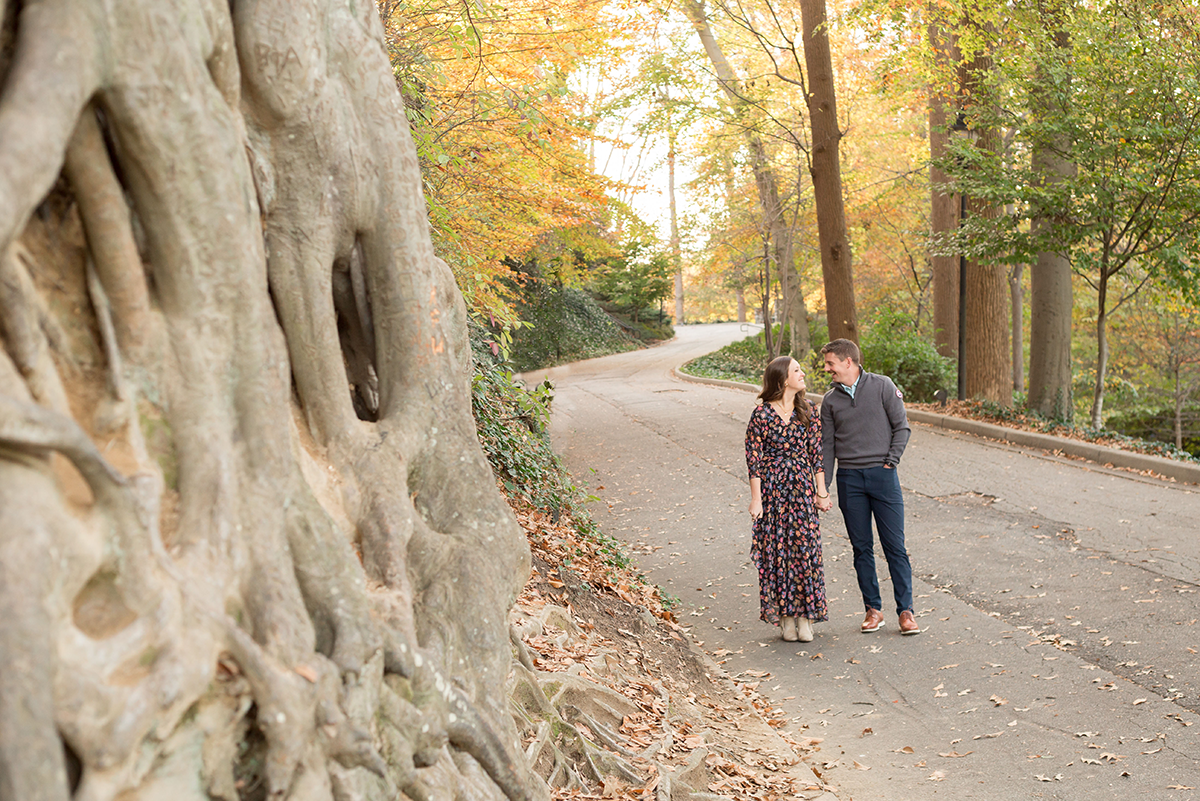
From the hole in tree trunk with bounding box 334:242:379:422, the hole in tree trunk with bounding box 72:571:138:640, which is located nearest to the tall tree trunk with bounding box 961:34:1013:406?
the hole in tree trunk with bounding box 334:242:379:422

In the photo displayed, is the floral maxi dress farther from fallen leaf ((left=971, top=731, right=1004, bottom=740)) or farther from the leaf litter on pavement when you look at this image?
fallen leaf ((left=971, top=731, right=1004, bottom=740))

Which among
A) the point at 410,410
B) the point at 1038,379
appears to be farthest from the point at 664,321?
the point at 410,410

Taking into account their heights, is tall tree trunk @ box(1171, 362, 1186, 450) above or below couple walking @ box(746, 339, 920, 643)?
below

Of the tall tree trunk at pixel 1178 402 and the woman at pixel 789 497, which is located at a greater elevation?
the woman at pixel 789 497

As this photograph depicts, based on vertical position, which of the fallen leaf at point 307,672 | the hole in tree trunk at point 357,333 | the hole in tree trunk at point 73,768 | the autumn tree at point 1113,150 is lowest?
the fallen leaf at point 307,672

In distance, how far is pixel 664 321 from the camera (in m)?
46.0

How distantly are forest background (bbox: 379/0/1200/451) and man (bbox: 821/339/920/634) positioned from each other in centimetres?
305

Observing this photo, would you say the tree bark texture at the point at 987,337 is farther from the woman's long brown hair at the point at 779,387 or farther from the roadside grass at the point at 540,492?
the woman's long brown hair at the point at 779,387

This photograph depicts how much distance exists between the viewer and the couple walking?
7.18 metres

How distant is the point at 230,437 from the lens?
8.73 feet

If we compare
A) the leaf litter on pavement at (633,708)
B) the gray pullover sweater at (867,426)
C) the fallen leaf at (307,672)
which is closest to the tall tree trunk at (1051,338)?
the gray pullover sweater at (867,426)

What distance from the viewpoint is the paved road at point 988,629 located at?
5145 millimetres

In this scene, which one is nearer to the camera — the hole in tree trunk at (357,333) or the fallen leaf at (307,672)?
the fallen leaf at (307,672)

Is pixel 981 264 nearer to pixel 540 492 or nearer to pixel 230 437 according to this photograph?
pixel 540 492
